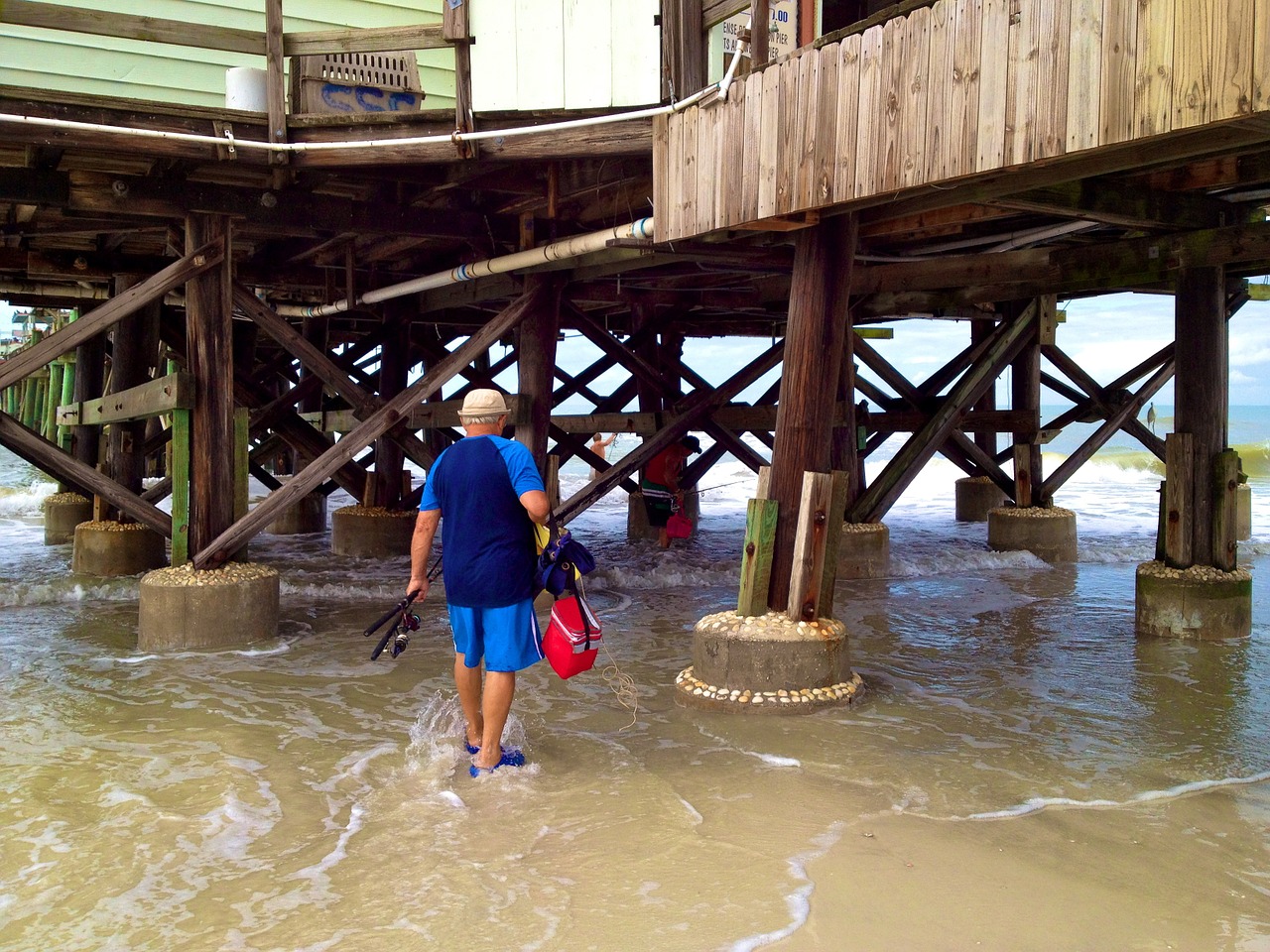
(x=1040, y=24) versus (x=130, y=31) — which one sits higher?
(x=130, y=31)

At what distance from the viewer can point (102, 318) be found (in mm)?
7512

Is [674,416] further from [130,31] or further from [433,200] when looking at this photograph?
[130,31]

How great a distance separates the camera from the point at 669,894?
3.59m

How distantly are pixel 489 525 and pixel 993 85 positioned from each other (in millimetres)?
2574

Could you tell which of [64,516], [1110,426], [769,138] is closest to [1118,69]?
[769,138]

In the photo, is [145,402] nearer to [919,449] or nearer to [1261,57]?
[919,449]

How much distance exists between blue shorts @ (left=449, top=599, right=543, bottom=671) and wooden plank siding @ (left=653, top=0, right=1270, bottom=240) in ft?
7.29

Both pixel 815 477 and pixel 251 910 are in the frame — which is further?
pixel 815 477

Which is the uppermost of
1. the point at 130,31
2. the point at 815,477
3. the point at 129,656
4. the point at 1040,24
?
the point at 130,31

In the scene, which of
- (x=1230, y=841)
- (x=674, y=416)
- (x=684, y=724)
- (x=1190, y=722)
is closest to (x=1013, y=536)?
(x=674, y=416)

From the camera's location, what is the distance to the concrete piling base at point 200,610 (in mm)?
7496

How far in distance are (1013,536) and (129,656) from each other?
879 cm

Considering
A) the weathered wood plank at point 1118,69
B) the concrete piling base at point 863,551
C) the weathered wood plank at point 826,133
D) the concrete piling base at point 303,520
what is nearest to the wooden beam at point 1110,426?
the concrete piling base at point 863,551

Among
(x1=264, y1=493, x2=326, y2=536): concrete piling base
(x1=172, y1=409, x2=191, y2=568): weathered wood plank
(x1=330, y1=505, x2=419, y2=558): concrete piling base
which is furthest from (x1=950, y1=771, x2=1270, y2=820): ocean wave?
(x1=264, y1=493, x2=326, y2=536): concrete piling base
